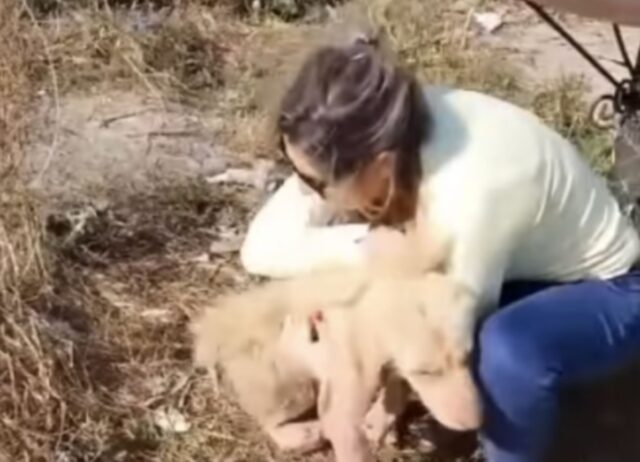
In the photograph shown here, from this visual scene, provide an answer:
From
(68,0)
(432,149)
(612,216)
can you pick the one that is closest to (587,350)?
(612,216)

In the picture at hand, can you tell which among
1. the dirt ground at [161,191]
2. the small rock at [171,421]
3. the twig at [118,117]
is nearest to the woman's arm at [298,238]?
the dirt ground at [161,191]

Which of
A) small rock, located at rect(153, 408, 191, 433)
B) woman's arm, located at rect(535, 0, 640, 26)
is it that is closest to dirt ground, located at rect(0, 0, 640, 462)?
small rock, located at rect(153, 408, 191, 433)

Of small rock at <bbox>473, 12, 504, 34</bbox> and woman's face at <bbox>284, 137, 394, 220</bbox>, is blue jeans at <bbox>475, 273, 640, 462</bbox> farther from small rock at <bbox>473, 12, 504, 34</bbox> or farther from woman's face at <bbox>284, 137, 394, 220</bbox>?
small rock at <bbox>473, 12, 504, 34</bbox>

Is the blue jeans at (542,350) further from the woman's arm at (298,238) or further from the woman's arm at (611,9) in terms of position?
the woman's arm at (611,9)

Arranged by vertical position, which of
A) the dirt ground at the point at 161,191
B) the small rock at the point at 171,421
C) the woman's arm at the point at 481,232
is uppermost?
the woman's arm at the point at 481,232

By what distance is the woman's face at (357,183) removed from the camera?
2.60 meters

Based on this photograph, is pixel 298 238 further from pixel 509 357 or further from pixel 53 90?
pixel 53 90

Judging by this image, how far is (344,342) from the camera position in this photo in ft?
8.99

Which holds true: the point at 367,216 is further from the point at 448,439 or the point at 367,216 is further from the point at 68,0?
the point at 68,0

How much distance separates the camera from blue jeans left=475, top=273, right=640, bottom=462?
108 inches

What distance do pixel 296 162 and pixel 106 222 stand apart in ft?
3.88

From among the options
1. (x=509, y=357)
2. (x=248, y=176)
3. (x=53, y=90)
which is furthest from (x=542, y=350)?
(x=53, y=90)

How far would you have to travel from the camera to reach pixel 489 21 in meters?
4.80

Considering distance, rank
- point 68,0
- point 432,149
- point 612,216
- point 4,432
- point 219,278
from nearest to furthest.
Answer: point 432,149 < point 612,216 < point 4,432 < point 219,278 < point 68,0
